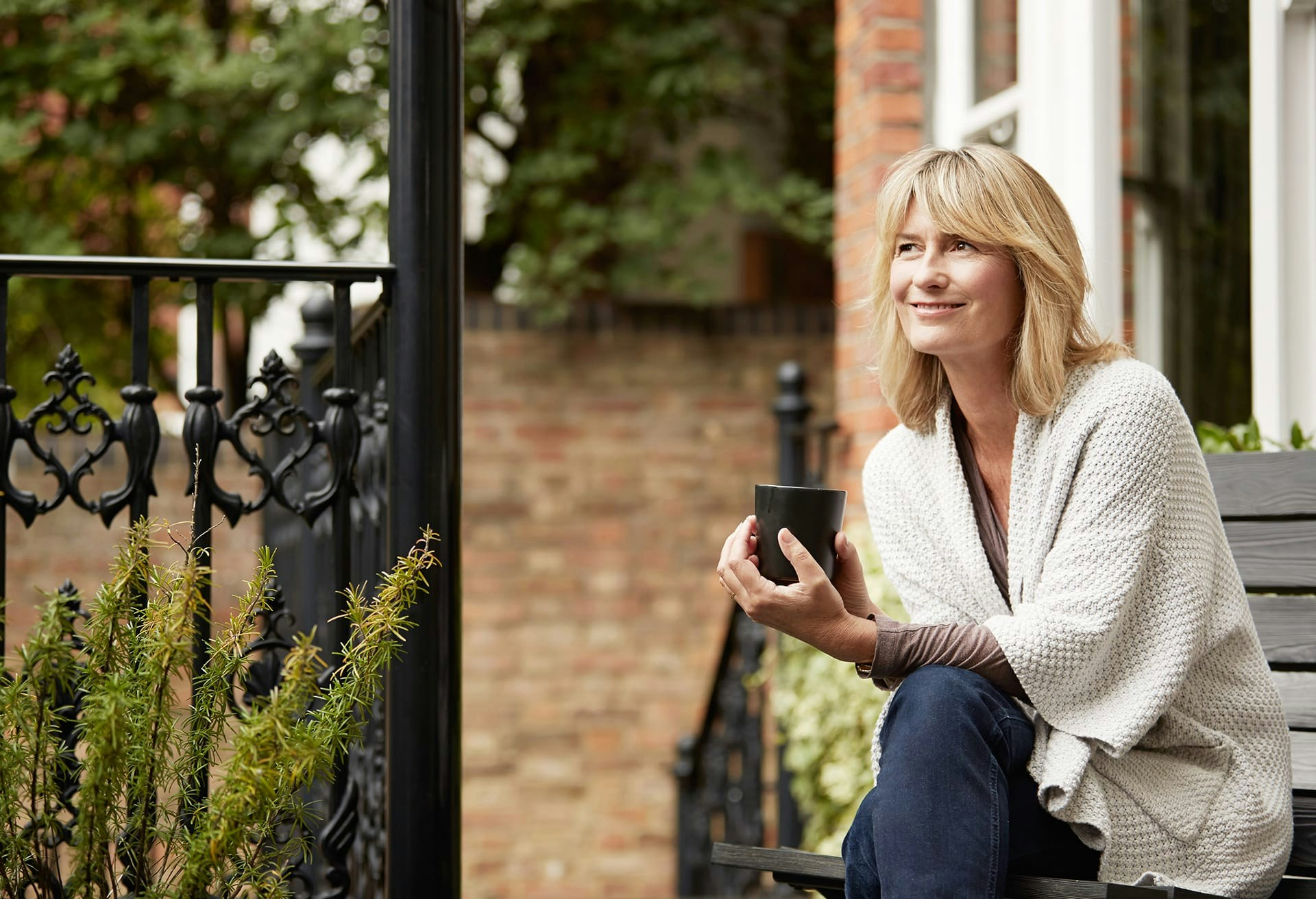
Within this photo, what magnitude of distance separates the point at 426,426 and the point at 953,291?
769 mm

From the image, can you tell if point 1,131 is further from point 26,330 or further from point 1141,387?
point 1141,387

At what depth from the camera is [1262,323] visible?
2953 mm

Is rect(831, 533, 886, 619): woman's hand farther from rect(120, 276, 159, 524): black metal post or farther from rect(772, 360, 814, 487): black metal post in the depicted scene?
rect(772, 360, 814, 487): black metal post

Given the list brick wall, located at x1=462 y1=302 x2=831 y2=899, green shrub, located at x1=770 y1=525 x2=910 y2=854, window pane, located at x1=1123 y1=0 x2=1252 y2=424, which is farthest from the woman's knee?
brick wall, located at x1=462 y1=302 x2=831 y2=899

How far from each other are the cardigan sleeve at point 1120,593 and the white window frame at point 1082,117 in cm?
163

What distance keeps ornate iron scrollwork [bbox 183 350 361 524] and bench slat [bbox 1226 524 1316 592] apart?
1.47m

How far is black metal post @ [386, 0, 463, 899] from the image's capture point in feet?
6.01

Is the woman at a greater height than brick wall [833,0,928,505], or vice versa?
brick wall [833,0,928,505]

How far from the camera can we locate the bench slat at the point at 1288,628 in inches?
82.8

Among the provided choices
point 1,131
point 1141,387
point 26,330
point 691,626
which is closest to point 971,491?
point 1141,387

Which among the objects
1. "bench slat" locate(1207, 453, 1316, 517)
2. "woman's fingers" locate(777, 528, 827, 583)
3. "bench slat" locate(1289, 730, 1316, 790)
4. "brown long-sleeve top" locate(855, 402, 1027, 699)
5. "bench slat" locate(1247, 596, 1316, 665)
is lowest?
"bench slat" locate(1289, 730, 1316, 790)

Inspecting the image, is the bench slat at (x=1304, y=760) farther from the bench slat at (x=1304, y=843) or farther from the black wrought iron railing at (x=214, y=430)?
the black wrought iron railing at (x=214, y=430)

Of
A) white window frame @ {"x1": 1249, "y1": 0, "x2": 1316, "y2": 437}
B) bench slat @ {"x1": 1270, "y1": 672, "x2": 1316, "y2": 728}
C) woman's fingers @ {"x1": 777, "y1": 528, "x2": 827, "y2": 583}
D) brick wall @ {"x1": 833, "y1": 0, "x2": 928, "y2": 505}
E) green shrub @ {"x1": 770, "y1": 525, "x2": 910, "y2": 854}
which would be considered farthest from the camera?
brick wall @ {"x1": 833, "y1": 0, "x2": 928, "y2": 505}

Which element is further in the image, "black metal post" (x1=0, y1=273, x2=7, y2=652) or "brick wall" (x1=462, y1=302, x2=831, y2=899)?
"brick wall" (x1=462, y1=302, x2=831, y2=899)
